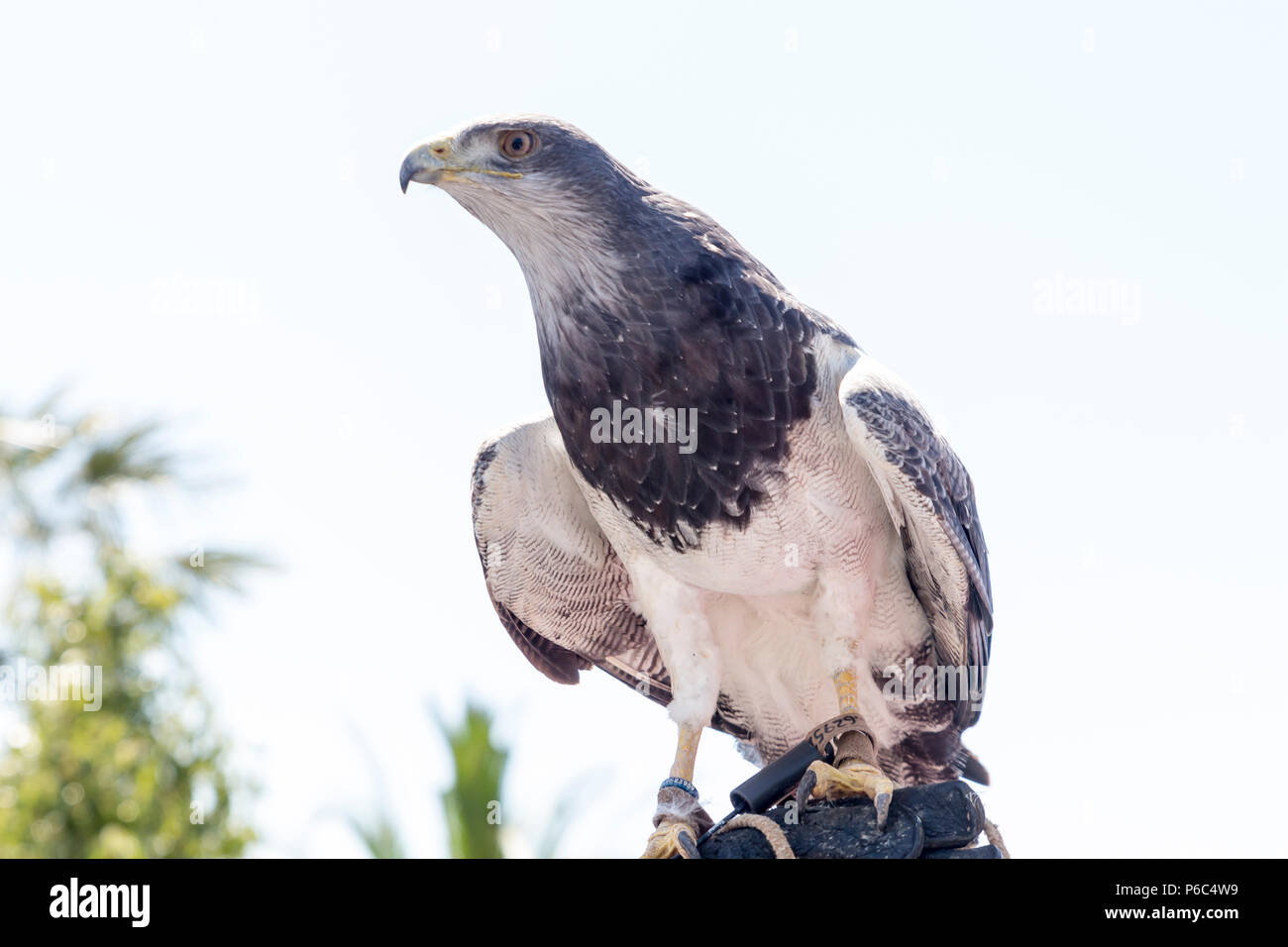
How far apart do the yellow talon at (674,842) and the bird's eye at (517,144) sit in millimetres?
2443

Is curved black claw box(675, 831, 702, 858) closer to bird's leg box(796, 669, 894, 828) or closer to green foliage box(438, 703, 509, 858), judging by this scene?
bird's leg box(796, 669, 894, 828)

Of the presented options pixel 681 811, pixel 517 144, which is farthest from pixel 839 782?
pixel 517 144

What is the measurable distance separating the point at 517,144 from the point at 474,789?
713 centimetres

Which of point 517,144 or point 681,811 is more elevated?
point 517,144

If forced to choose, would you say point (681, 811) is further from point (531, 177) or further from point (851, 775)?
point (531, 177)

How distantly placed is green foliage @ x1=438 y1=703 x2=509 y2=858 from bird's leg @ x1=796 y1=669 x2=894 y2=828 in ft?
19.6

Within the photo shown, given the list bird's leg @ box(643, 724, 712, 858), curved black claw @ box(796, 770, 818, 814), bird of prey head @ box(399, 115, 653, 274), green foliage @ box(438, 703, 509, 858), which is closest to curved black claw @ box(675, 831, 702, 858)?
bird's leg @ box(643, 724, 712, 858)

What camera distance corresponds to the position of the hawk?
4.01 meters

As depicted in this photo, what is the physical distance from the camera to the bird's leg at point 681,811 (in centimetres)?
392

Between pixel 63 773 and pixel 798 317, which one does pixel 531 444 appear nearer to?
pixel 798 317

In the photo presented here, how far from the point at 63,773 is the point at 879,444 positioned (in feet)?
26.3

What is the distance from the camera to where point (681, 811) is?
13.4 ft

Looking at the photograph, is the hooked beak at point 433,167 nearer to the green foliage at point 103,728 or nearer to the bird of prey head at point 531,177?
the bird of prey head at point 531,177
